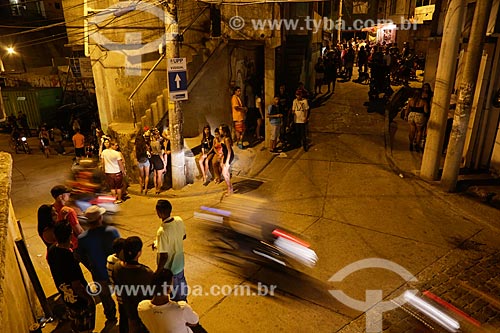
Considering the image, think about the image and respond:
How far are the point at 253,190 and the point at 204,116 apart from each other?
421cm

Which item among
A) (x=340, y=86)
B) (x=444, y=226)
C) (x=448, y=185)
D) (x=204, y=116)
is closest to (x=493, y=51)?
(x=448, y=185)

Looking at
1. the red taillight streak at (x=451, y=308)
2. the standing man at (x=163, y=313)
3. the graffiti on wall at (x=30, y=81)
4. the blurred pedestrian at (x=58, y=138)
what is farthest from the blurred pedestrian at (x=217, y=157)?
the graffiti on wall at (x=30, y=81)

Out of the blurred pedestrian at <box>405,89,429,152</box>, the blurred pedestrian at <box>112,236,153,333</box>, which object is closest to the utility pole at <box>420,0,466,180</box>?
the blurred pedestrian at <box>405,89,429,152</box>

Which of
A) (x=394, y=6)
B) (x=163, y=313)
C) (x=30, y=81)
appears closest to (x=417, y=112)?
(x=163, y=313)

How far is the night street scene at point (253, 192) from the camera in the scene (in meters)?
5.02

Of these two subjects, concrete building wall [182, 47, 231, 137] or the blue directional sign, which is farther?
concrete building wall [182, 47, 231, 137]

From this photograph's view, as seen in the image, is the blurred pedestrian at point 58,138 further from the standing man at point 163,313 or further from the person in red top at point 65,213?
the standing man at point 163,313

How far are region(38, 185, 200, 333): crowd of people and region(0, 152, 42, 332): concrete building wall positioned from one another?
419 mm

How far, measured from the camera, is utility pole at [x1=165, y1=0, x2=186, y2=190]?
9.18 metres

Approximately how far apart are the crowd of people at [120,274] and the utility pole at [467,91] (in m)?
7.00

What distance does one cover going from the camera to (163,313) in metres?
3.46

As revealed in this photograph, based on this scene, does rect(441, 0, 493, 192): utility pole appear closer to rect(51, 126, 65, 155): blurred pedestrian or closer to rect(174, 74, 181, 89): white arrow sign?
rect(174, 74, 181, 89): white arrow sign

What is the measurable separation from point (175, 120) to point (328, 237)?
494cm

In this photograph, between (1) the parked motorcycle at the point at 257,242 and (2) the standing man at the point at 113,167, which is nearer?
(1) the parked motorcycle at the point at 257,242
